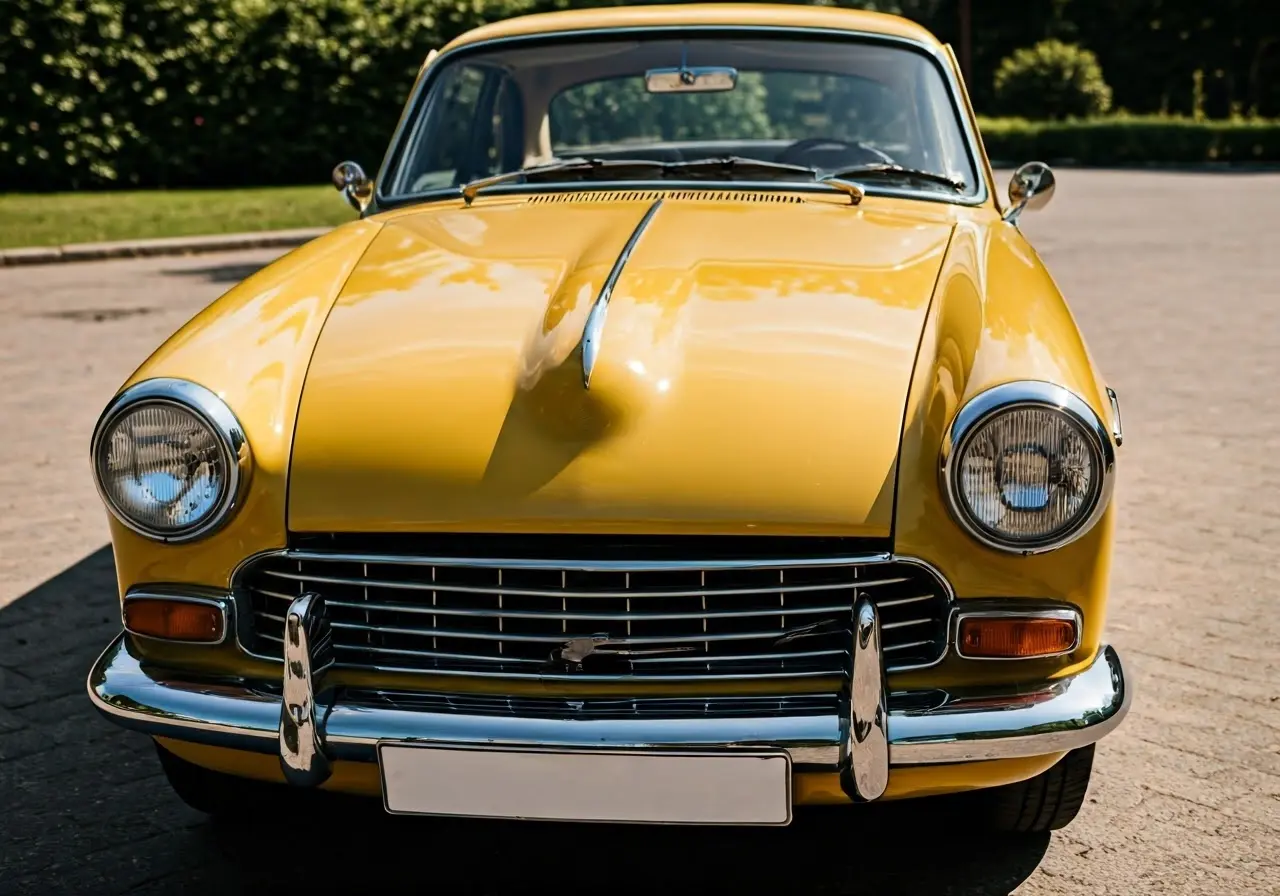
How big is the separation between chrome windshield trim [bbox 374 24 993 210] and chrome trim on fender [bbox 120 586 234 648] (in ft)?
5.27

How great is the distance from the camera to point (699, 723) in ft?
7.59

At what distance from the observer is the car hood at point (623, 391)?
7.89ft

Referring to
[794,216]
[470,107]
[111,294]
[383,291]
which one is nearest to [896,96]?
[794,216]

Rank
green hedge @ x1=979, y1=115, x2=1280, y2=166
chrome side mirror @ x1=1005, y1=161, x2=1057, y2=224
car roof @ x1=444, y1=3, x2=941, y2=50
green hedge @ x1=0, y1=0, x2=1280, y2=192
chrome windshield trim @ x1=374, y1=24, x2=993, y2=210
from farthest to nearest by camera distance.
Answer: green hedge @ x1=979, y1=115, x2=1280, y2=166 → green hedge @ x1=0, y1=0, x2=1280, y2=192 → car roof @ x1=444, y1=3, x2=941, y2=50 → chrome side mirror @ x1=1005, y1=161, x2=1057, y2=224 → chrome windshield trim @ x1=374, y1=24, x2=993, y2=210

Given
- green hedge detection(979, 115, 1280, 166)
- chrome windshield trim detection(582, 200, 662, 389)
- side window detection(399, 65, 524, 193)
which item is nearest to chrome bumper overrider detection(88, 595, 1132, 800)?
chrome windshield trim detection(582, 200, 662, 389)

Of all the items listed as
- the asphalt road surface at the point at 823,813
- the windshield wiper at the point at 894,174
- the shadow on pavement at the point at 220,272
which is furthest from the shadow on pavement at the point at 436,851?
the shadow on pavement at the point at 220,272

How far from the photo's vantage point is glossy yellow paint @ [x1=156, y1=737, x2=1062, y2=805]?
93.9 inches

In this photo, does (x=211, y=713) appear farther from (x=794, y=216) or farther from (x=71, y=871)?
(x=794, y=216)

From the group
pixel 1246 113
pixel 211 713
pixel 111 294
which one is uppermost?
pixel 211 713

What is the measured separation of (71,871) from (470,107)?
2.39 meters

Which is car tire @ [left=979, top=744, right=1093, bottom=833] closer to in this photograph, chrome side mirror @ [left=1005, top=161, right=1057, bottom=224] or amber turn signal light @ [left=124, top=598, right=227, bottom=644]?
amber turn signal light @ [left=124, top=598, right=227, bottom=644]

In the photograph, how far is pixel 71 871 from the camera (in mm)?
2854

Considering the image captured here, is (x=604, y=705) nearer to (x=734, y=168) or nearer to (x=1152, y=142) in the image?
(x=734, y=168)

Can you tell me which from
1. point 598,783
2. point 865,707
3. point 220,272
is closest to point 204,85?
point 220,272
